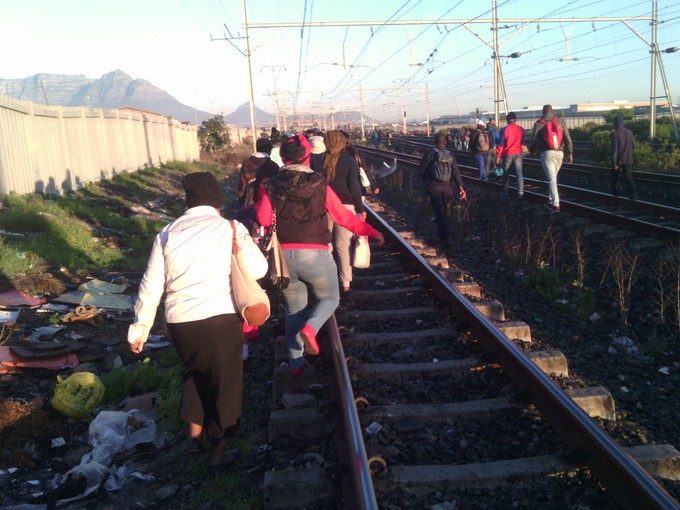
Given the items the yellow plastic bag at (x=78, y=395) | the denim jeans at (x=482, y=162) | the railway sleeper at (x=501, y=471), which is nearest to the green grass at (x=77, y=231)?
the yellow plastic bag at (x=78, y=395)

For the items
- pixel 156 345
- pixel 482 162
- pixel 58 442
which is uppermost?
pixel 482 162

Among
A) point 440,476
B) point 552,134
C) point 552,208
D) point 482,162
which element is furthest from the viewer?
point 482,162

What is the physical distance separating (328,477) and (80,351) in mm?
3586

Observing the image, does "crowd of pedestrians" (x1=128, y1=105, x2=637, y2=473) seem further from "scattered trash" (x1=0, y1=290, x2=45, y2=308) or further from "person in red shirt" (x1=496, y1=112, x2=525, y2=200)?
"person in red shirt" (x1=496, y1=112, x2=525, y2=200)

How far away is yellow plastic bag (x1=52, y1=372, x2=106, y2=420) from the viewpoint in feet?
16.9

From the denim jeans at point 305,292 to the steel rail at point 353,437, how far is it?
0.33m

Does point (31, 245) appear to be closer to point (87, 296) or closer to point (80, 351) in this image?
point (87, 296)

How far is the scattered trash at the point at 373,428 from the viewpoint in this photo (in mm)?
4321

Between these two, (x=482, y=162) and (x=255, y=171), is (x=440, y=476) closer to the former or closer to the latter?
(x=255, y=171)

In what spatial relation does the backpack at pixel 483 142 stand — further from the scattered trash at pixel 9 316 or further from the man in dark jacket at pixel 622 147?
the scattered trash at pixel 9 316

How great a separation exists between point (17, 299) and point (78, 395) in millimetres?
2963

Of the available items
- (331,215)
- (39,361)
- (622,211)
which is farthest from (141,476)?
(622,211)

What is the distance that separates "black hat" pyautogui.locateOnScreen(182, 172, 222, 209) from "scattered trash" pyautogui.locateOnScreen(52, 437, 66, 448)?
2228mm

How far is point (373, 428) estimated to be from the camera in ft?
14.3
